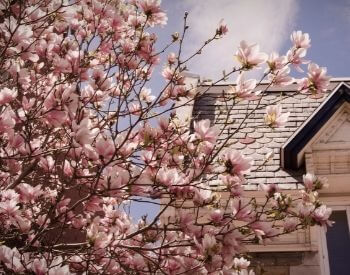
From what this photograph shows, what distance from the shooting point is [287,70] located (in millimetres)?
3746

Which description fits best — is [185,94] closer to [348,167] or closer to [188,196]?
[188,196]

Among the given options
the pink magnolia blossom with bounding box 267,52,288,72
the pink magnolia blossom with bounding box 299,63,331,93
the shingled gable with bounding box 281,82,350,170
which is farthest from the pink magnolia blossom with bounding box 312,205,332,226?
the shingled gable with bounding box 281,82,350,170

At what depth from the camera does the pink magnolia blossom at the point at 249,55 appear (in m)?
3.39

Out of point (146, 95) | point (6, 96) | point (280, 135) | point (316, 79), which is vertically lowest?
point (6, 96)

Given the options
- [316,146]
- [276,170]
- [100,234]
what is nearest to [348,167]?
[316,146]

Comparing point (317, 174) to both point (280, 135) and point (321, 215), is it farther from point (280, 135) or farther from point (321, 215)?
point (321, 215)

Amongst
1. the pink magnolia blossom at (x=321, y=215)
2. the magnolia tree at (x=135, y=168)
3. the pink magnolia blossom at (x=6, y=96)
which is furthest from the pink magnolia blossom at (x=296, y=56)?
the pink magnolia blossom at (x=6, y=96)

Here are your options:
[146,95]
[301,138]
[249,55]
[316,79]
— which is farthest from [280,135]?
[249,55]

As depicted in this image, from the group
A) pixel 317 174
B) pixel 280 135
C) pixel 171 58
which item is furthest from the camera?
pixel 280 135

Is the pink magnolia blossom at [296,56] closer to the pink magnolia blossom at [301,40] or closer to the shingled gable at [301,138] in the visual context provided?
the pink magnolia blossom at [301,40]

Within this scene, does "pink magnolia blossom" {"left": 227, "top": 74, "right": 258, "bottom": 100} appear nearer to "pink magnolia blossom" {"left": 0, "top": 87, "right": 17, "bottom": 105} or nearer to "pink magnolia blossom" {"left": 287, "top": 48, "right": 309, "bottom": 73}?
"pink magnolia blossom" {"left": 287, "top": 48, "right": 309, "bottom": 73}

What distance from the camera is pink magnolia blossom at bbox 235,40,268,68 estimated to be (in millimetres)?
3395

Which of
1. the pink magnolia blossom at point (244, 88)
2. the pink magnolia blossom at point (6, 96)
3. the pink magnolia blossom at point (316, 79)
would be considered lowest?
the pink magnolia blossom at point (6, 96)

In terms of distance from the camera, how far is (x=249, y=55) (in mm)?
3418
